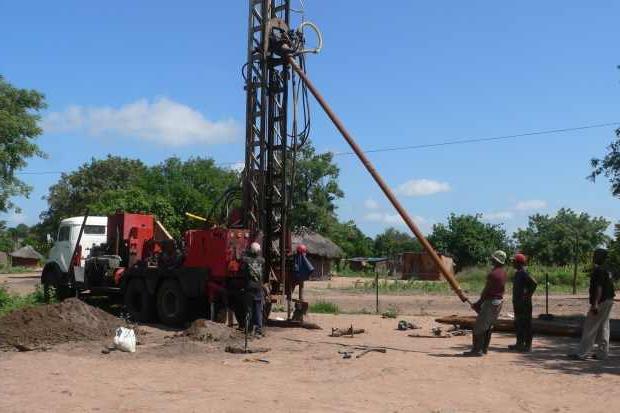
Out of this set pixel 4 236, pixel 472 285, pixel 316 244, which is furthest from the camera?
pixel 316 244

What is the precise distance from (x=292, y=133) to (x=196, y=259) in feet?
12.3

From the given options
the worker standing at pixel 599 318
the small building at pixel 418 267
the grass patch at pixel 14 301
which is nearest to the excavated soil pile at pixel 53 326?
the grass patch at pixel 14 301

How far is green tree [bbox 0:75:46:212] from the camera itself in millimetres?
21703

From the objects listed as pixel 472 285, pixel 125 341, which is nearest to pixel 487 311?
pixel 125 341

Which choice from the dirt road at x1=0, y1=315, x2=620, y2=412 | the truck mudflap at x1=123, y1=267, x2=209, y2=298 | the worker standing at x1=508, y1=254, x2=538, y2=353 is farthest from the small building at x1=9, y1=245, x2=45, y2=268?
the worker standing at x1=508, y1=254, x2=538, y2=353

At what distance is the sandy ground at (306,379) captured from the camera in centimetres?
785

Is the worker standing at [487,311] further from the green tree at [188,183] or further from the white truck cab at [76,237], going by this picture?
the green tree at [188,183]

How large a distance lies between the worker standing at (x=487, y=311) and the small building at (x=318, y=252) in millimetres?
42846

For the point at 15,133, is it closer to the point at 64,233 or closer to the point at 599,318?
the point at 64,233

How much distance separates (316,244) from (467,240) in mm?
18919

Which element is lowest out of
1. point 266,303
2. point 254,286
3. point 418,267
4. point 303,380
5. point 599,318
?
point 303,380

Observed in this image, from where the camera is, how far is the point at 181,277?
15820 mm

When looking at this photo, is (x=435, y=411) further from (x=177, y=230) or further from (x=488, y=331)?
(x=177, y=230)

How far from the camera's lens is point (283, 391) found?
28.1 feet
